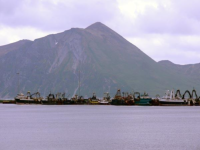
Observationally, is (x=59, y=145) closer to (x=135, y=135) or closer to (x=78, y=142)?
(x=78, y=142)

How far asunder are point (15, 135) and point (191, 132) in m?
36.5

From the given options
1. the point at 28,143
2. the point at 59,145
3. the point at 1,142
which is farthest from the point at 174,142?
the point at 1,142

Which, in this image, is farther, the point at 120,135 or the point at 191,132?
the point at 191,132

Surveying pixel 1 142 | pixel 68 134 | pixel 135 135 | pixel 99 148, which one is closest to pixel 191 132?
pixel 135 135

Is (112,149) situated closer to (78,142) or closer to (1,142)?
(78,142)

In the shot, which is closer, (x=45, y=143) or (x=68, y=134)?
(x=45, y=143)

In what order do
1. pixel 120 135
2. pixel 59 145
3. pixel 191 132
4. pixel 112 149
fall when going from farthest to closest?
pixel 191 132, pixel 120 135, pixel 59 145, pixel 112 149

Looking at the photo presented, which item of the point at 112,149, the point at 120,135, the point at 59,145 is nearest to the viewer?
the point at 112,149

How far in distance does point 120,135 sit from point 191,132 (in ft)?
55.1

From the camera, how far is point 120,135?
299 feet

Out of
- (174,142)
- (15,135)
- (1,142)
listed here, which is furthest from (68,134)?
(174,142)

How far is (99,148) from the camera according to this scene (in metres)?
72.2

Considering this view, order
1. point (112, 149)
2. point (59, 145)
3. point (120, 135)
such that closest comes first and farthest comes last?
point (112, 149), point (59, 145), point (120, 135)

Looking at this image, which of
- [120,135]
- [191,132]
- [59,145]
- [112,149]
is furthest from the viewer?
[191,132]
